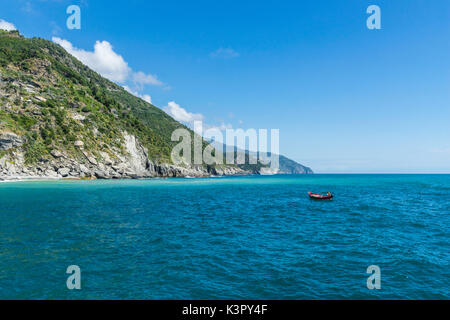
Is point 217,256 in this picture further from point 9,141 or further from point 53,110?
point 53,110

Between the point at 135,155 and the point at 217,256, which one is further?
the point at 135,155

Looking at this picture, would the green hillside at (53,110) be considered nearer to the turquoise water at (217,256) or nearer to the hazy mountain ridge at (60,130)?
the hazy mountain ridge at (60,130)

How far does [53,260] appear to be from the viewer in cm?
1584

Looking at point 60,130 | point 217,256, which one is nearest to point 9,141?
point 60,130

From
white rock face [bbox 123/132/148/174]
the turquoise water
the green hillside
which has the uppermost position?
the green hillside

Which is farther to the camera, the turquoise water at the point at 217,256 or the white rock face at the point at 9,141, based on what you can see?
the white rock face at the point at 9,141

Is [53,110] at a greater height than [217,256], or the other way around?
[53,110]

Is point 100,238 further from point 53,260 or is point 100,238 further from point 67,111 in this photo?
point 67,111

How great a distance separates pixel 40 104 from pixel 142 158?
49969mm

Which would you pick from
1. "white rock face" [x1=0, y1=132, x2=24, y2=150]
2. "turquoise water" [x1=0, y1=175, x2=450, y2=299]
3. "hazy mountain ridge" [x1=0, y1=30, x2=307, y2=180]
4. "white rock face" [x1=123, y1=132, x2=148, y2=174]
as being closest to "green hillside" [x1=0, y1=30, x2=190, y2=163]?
"hazy mountain ridge" [x1=0, y1=30, x2=307, y2=180]

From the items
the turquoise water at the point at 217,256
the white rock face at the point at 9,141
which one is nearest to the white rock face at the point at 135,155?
the white rock face at the point at 9,141

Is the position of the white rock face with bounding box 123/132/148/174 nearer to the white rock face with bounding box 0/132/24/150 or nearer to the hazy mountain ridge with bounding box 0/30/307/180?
the hazy mountain ridge with bounding box 0/30/307/180

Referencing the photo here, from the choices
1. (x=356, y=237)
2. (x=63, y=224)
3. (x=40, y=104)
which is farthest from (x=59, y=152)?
(x=356, y=237)

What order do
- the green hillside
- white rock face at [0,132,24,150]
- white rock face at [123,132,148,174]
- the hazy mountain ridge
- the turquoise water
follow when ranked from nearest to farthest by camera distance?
the turquoise water
white rock face at [0,132,24,150]
the hazy mountain ridge
the green hillside
white rock face at [123,132,148,174]
